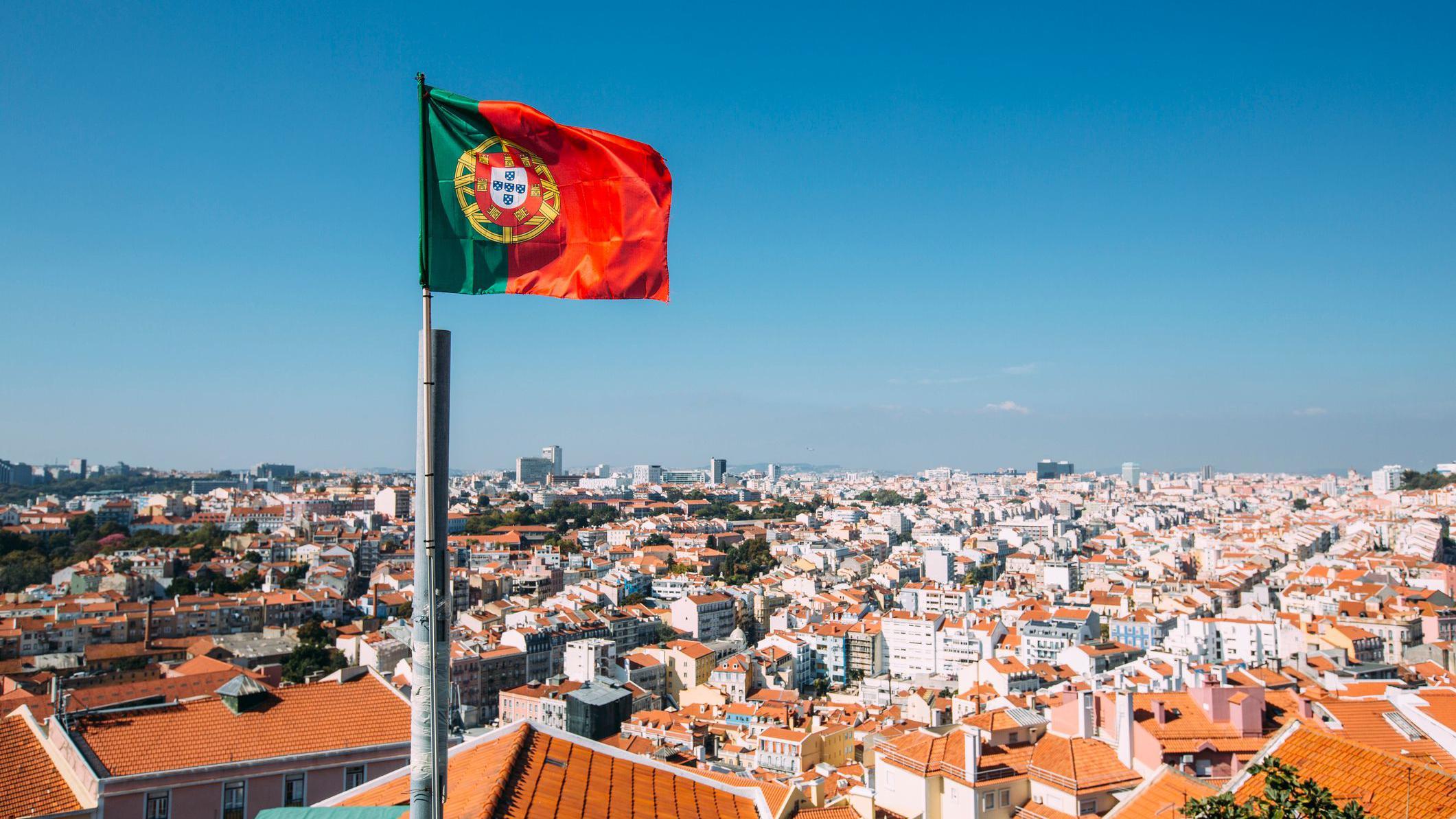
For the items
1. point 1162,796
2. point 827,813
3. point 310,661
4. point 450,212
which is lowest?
point 310,661

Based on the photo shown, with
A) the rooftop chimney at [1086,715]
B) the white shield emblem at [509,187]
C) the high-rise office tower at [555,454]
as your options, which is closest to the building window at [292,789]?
the white shield emblem at [509,187]

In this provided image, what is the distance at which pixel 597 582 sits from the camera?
46656 mm

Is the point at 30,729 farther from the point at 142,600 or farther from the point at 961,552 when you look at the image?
the point at 961,552

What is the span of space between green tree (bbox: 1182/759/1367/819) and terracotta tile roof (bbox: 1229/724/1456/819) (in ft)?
4.63

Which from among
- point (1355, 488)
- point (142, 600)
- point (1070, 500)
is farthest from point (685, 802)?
point (1355, 488)

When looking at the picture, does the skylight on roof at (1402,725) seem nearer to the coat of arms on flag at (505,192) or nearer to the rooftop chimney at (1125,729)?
the rooftop chimney at (1125,729)

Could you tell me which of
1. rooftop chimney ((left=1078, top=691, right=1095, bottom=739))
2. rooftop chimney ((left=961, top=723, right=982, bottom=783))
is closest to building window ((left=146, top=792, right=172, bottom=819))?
rooftop chimney ((left=961, top=723, right=982, bottom=783))

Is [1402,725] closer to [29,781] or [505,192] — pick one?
[505,192]

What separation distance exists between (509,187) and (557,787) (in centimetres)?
260

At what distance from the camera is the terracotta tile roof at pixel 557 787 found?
13.6ft

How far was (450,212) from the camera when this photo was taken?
317cm

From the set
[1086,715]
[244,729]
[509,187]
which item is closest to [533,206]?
[509,187]

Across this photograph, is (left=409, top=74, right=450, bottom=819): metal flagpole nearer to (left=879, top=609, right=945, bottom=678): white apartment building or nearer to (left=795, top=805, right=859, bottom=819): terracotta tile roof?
(left=795, top=805, right=859, bottom=819): terracotta tile roof

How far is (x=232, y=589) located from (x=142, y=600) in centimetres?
370
